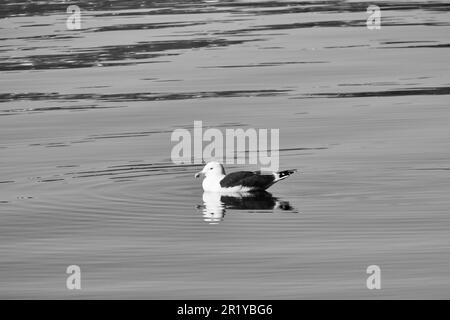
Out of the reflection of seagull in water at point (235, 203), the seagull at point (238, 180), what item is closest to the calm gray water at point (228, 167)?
the reflection of seagull in water at point (235, 203)

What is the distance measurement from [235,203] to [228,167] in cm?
217

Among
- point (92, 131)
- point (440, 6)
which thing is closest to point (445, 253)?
point (92, 131)

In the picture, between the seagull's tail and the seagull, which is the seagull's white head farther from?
the seagull's tail

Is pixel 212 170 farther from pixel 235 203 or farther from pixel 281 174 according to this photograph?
pixel 281 174

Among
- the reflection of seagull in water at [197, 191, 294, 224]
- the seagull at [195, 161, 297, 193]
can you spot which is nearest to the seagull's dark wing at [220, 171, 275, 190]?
the seagull at [195, 161, 297, 193]

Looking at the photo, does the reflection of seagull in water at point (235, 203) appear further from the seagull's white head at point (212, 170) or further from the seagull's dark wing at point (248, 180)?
the seagull's white head at point (212, 170)

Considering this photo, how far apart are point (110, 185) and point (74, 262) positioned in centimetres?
437

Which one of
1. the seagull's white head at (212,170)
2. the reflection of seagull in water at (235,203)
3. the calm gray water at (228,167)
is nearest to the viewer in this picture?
the calm gray water at (228,167)

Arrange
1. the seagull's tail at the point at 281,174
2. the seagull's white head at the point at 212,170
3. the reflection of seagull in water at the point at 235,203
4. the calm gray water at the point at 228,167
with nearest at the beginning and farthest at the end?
the calm gray water at the point at 228,167 → the reflection of seagull in water at the point at 235,203 → the seagull's tail at the point at 281,174 → the seagull's white head at the point at 212,170

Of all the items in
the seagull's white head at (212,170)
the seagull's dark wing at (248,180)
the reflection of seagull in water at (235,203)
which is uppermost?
the seagull's white head at (212,170)

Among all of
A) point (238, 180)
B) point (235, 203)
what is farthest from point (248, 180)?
point (235, 203)

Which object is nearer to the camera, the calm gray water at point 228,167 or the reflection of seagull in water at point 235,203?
the calm gray water at point 228,167

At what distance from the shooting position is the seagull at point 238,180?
1962cm

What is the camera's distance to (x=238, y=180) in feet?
64.6
